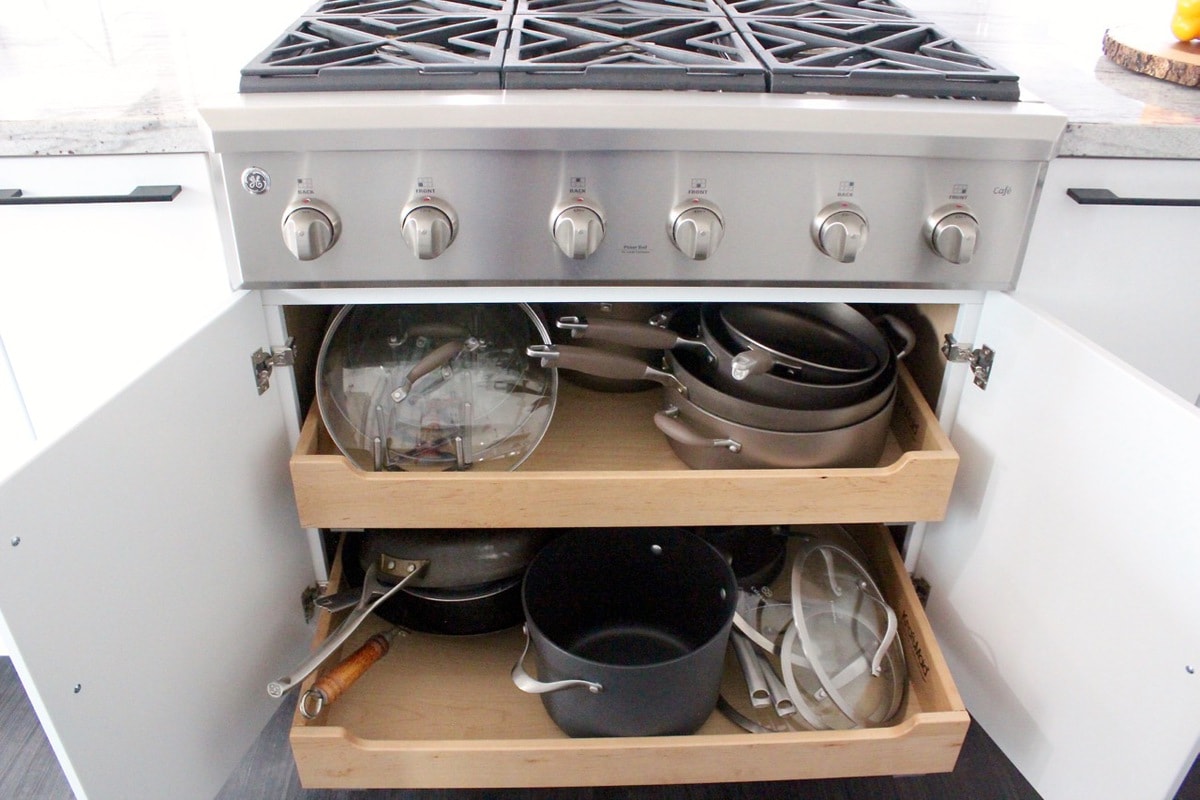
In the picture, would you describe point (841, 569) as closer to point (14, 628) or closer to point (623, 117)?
point (623, 117)

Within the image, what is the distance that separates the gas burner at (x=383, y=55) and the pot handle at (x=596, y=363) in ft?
0.95

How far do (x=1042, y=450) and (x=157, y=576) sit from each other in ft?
2.81

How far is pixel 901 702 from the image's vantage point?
3.29 feet

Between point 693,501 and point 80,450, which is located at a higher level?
point 80,450

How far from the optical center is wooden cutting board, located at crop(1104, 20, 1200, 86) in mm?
991

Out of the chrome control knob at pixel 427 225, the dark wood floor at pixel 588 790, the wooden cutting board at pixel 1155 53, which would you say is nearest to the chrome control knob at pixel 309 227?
the chrome control knob at pixel 427 225

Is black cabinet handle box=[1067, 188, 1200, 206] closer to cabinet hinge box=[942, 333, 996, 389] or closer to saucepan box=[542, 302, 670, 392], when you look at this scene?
cabinet hinge box=[942, 333, 996, 389]

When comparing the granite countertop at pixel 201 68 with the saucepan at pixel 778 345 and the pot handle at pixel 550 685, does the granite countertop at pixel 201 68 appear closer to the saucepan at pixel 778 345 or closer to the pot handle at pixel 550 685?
the saucepan at pixel 778 345

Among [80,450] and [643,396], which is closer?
[80,450]

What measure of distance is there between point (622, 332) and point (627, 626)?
44 cm

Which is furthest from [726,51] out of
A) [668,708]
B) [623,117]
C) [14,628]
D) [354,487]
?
[14,628]

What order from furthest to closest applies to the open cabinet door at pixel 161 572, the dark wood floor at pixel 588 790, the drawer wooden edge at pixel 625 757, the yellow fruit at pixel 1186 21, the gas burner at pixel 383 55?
the dark wood floor at pixel 588 790
the yellow fruit at pixel 1186 21
the drawer wooden edge at pixel 625 757
the gas burner at pixel 383 55
the open cabinet door at pixel 161 572

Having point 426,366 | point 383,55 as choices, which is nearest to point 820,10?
point 383,55

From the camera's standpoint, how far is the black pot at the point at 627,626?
93cm
